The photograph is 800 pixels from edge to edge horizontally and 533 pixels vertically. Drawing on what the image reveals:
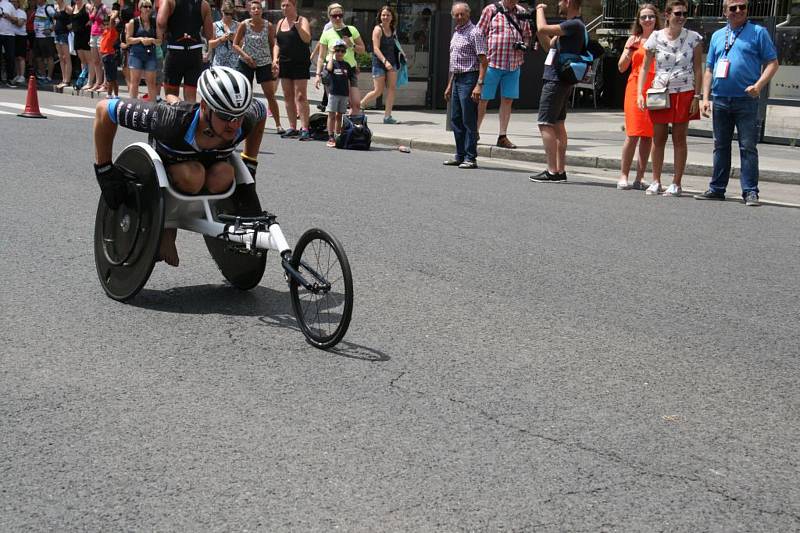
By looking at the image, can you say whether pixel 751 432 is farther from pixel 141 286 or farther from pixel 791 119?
pixel 791 119

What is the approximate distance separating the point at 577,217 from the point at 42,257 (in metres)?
4.54

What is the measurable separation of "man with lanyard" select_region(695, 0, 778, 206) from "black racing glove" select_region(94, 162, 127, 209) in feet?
21.5

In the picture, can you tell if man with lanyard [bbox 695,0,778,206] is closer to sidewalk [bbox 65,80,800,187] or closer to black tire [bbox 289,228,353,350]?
sidewalk [bbox 65,80,800,187]

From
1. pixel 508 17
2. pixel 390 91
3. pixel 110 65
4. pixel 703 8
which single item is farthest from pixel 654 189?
pixel 703 8

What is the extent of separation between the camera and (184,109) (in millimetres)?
6062

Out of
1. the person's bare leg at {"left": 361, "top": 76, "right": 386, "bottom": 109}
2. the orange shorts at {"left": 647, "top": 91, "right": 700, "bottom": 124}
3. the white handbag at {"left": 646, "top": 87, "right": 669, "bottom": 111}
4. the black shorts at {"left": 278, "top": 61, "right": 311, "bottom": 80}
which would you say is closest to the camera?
the white handbag at {"left": 646, "top": 87, "right": 669, "bottom": 111}

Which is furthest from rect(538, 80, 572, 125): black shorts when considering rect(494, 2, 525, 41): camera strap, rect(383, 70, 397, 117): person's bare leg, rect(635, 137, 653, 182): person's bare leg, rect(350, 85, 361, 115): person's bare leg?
rect(383, 70, 397, 117): person's bare leg

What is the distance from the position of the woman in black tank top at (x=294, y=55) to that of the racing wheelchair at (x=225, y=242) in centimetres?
947

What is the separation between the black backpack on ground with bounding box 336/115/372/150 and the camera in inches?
581

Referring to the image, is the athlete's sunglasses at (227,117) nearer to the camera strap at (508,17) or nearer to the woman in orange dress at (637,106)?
the woman in orange dress at (637,106)

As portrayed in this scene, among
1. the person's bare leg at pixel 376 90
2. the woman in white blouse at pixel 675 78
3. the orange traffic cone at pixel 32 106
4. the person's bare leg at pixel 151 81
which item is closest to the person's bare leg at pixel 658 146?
the woman in white blouse at pixel 675 78

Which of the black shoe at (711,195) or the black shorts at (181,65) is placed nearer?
the black shoe at (711,195)

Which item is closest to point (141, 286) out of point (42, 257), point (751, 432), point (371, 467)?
point (42, 257)

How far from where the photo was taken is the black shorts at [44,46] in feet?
91.6
